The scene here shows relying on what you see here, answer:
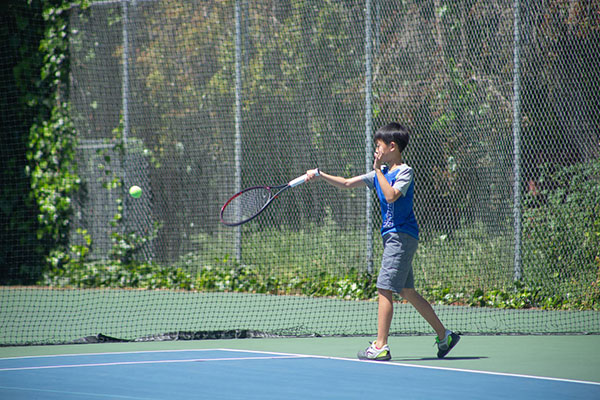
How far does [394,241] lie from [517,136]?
3.53 m

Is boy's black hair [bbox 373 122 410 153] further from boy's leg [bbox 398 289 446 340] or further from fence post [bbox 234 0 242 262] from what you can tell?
fence post [bbox 234 0 242 262]

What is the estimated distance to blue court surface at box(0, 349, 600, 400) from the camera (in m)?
4.04

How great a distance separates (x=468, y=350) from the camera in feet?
18.8

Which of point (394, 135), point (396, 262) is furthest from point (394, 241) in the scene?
point (394, 135)

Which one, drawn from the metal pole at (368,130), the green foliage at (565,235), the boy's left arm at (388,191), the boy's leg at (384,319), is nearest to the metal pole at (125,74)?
the metal pole at (368,130)

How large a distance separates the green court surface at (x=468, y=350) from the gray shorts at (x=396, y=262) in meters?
0.46

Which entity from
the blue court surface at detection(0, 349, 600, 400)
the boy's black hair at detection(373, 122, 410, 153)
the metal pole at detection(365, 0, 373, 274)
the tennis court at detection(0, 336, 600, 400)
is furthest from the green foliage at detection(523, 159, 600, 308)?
the blue court surface at detection(0, 349, 600, 400)

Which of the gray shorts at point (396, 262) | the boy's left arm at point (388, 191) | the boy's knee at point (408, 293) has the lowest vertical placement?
the boy's knee at point (408, 293)

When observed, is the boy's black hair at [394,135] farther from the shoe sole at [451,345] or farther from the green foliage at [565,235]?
the green foliage at [565,235]

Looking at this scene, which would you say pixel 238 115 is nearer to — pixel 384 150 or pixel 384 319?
pixel 384 150

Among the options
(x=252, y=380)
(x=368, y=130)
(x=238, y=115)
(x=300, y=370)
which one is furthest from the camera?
(x=238, y=115)

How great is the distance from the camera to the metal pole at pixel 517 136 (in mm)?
8297

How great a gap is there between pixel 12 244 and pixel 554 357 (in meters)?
7.31

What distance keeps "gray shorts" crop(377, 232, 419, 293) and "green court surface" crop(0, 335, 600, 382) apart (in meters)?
0.46
